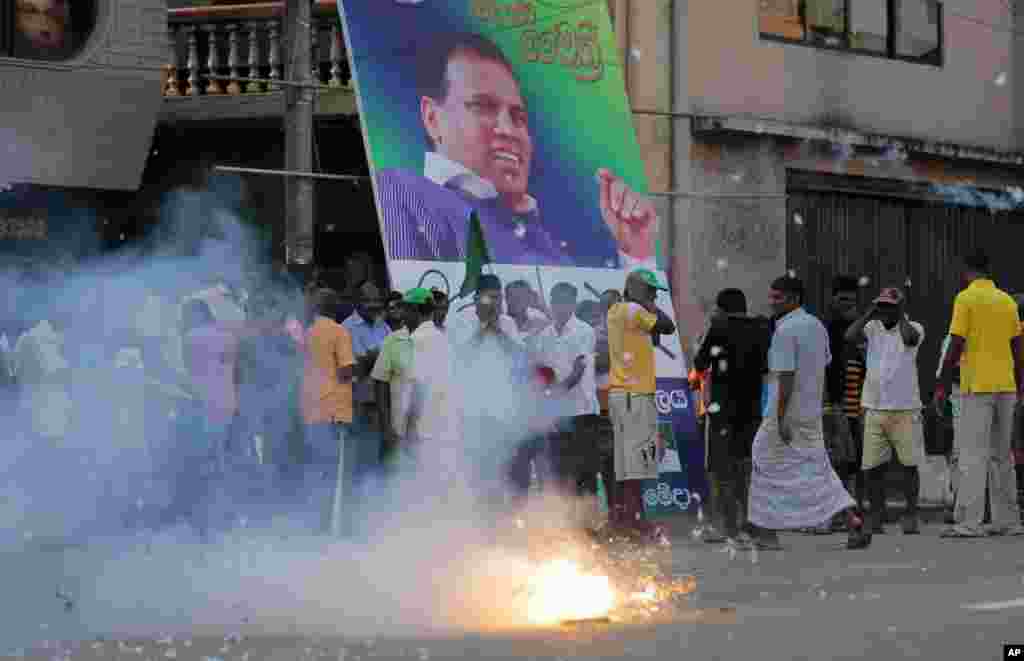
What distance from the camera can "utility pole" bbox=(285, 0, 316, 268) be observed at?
15.5 metres

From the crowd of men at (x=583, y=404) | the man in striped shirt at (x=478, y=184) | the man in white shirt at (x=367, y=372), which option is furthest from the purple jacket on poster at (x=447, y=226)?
the crowd of men at (x=583, y=404)

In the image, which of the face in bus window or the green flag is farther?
the face in bus window

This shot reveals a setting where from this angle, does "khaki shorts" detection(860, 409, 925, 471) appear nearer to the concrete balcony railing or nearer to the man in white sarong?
the man in white sarong

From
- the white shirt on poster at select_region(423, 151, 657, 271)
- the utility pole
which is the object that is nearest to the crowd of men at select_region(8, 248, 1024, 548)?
the white shirt on poster at select_region(423, 151, 657, 271)

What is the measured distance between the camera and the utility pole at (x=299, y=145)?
15477mm

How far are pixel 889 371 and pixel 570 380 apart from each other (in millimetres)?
2258

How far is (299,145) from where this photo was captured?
15.7m

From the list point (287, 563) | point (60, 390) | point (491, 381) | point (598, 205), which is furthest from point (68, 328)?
point (598, 205)

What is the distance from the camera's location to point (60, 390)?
9.33m

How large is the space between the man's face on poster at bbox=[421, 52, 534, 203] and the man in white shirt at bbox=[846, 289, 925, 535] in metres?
3.16

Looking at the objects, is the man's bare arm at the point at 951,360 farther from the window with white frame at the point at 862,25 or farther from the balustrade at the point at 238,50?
the window with white frame at the point at 862,25

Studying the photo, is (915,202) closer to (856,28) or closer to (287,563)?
(856,28)

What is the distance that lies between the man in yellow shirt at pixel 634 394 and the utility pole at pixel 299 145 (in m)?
3.33

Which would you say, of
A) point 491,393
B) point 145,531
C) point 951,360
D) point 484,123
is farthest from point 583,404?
point 145,531
